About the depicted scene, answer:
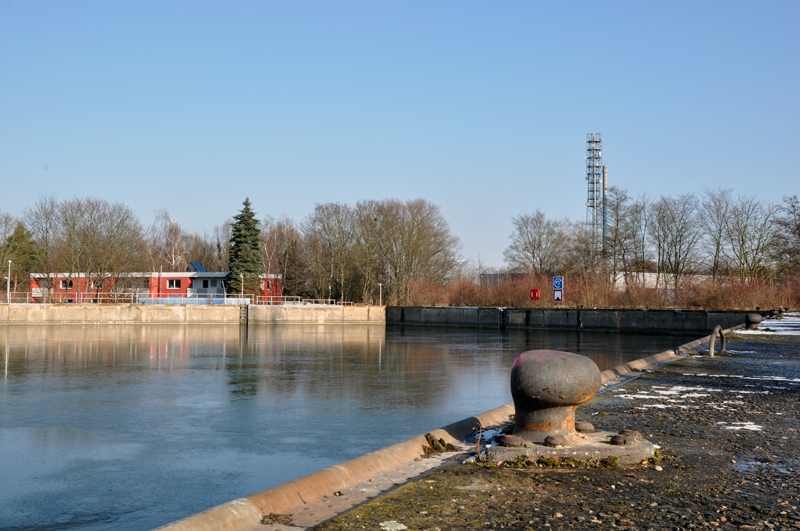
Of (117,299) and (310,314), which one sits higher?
(117,299)

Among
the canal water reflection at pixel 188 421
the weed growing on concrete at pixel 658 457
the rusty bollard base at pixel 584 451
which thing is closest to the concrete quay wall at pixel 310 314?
the canal water reflection at pixel 188 421

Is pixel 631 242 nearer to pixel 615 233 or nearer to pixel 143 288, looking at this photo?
pixel 615 233

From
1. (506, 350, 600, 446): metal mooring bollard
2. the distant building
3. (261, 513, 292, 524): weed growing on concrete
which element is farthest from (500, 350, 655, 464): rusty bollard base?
the distant building

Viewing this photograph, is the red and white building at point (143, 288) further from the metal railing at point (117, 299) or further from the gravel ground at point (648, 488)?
the gravel ground at point (648, 488)

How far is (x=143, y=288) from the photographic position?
265 ft

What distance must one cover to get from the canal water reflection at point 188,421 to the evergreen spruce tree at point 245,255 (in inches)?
1914

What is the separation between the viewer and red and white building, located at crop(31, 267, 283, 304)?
6462cm

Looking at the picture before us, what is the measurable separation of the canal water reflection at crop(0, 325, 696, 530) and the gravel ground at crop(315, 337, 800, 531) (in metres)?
2.55

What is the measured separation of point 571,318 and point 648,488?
48.1m

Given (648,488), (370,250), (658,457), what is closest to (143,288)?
(370,250)

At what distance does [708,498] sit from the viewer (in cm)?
554

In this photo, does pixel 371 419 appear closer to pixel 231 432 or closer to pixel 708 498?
pixel 231 432

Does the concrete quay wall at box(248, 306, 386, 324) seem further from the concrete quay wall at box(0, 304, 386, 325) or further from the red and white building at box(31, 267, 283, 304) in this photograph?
the red and white building at box(31, 267, 283, 304)

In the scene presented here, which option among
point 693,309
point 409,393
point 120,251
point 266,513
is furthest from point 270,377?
point 120,251
